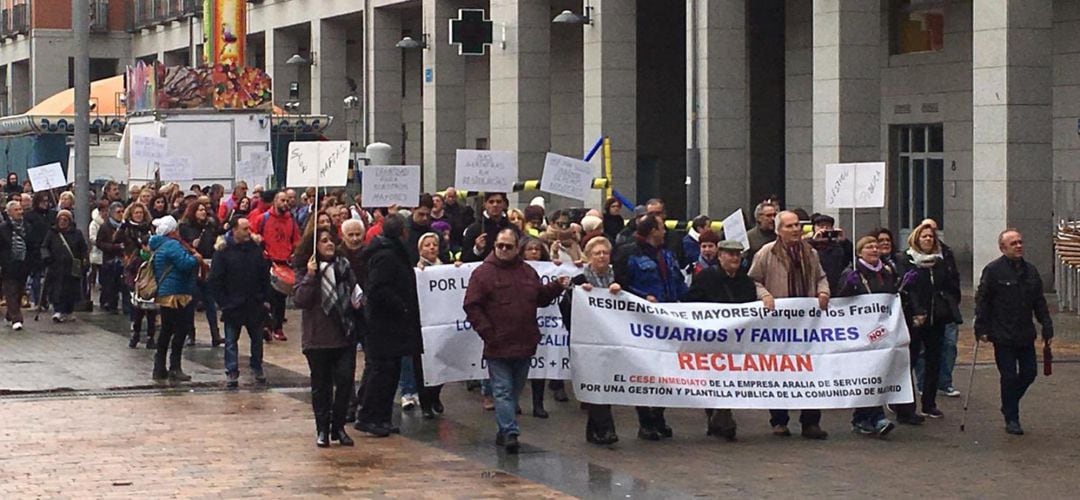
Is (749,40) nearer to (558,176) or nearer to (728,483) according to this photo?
(558,176)

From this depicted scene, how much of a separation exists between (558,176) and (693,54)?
13.5 m

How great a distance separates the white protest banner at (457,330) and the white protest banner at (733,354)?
4.94 ft

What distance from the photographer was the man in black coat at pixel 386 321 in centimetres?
1395

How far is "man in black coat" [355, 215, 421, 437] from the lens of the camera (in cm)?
1395

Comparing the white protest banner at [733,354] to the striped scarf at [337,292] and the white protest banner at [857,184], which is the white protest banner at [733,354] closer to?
the striped scarf at [337,292]


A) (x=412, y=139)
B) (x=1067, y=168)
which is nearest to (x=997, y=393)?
(x=1067, y=168)

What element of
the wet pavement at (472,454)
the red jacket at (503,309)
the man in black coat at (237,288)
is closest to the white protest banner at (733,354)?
the wet pavement at (472,454)

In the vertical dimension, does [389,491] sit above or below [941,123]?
below

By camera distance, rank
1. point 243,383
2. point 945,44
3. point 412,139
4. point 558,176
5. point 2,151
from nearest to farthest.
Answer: point 243,383
point 558,176
point 945,44
point 2,151
point 412,139

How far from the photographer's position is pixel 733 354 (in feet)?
46.1

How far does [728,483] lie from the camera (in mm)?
11875

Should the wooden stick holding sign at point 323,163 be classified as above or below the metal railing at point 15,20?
below

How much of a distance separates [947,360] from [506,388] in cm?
459

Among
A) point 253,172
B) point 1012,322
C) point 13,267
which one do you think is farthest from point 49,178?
point 1012,322
